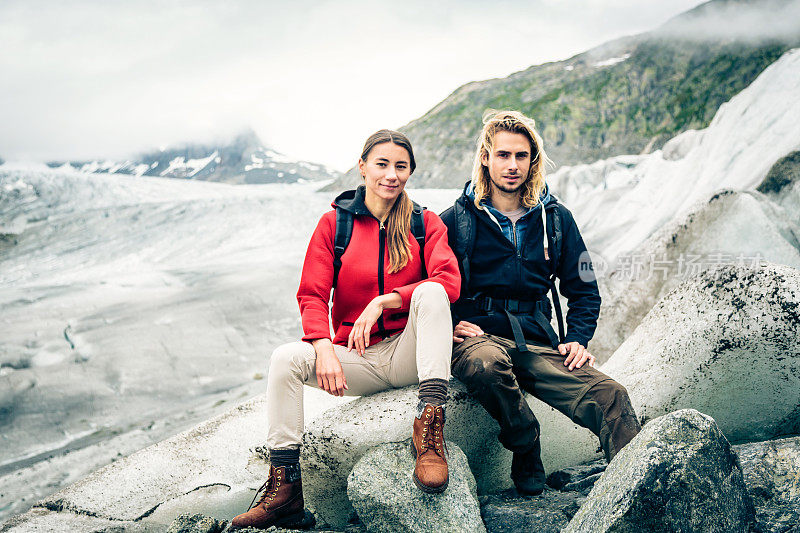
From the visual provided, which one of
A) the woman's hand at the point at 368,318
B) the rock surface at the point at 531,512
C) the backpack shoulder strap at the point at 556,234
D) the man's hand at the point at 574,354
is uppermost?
the backpack shoulder strap at the point at 556,234

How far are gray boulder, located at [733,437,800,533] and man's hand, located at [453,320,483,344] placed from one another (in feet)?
5.39

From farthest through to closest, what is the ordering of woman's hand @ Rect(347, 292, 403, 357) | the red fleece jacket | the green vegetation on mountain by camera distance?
1. the green vegetation on mountain
2. the red fleece jacket
3. woman's hand @ Rect(347, 292, 403, 357)

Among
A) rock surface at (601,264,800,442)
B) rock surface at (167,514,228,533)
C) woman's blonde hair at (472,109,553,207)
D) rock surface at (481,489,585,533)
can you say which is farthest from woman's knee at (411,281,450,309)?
rock surface at (601,264,800,442)

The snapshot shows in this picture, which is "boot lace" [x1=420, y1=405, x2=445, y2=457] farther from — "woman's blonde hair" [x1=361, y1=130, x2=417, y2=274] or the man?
"woman's blonde hair" [x1=361, y1=130, x2=417, y2=274]

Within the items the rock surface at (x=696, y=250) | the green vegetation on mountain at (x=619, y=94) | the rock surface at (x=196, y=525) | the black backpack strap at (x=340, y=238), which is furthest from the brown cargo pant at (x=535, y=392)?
the green vegetation on mountain at (x=619, y=94)

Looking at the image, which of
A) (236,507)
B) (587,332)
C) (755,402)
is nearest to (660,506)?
(587,332)

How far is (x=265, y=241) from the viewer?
2523cm

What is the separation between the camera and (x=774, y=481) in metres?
2.85

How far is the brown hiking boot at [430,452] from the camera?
2.79m

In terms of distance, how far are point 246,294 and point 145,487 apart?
11962 millimetres

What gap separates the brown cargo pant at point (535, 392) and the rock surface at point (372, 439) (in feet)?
1.20

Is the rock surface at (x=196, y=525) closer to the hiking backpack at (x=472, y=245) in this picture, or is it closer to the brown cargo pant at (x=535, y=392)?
the brown cargo pant at (x=535, y=392)

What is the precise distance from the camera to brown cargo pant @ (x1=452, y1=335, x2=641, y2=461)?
9.84ft

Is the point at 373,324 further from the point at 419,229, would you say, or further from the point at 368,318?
the point at 419,229
